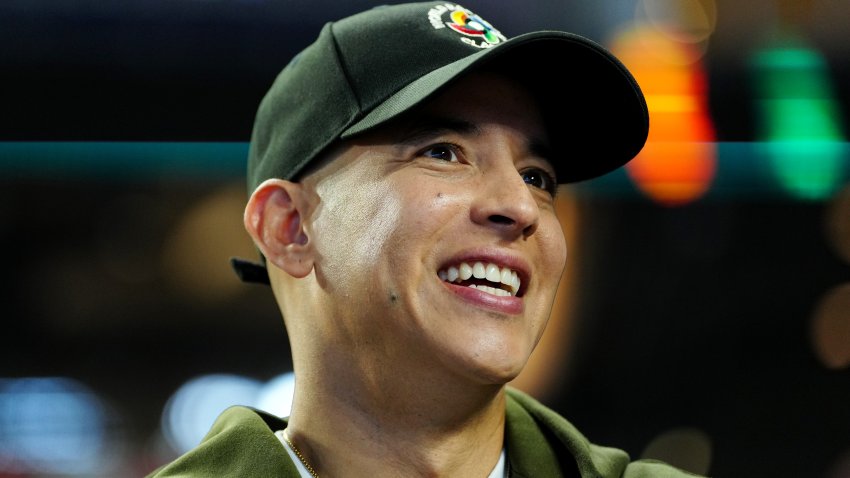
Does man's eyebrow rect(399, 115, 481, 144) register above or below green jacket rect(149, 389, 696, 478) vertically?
above

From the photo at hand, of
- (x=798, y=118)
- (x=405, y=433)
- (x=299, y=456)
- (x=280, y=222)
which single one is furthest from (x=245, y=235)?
(x=798, y=118)

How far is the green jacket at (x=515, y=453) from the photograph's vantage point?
1.65 m

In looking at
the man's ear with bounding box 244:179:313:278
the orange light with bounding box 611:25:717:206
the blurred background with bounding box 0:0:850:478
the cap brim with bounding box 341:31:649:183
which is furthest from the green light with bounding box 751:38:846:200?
the man's ear with bounding box 244:179:313:278

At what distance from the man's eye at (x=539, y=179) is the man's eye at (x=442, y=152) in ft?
0.47

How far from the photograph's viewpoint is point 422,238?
157cm

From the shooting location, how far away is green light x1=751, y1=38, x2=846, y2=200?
273 centimetres

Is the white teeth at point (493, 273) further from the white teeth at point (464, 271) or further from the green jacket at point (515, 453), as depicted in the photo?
the green jacket at point (515, 453)

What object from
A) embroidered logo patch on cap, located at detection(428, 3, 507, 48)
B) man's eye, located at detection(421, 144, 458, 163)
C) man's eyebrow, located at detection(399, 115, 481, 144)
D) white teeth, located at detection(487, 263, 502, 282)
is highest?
embroidered logo patch on cap, located at detection(428, 3, 507, 48)

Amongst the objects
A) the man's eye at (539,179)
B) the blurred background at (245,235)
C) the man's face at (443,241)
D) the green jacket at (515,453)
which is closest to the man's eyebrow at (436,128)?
the man's face at (443,241)

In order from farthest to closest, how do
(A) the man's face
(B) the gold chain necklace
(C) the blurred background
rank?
(C) the blurred background, (B) the gold chain necklace, (A) the man's face

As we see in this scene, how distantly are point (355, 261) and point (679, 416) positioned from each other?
1355mm

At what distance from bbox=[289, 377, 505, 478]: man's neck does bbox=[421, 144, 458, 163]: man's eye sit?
1.20 ft

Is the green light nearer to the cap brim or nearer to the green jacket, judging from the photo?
the cap brim

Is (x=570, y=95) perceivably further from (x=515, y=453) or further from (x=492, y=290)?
(x=515, y=453)
